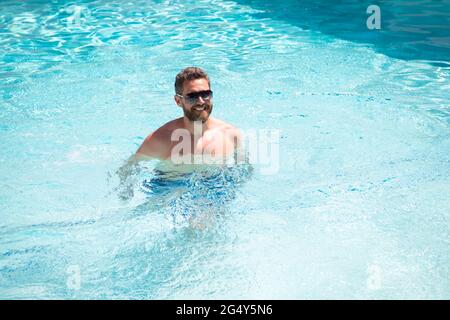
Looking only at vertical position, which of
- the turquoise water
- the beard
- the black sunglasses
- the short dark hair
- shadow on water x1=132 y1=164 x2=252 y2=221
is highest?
the short dark hair

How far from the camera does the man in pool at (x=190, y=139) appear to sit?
3971mm

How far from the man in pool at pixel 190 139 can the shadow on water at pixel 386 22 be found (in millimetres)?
4040

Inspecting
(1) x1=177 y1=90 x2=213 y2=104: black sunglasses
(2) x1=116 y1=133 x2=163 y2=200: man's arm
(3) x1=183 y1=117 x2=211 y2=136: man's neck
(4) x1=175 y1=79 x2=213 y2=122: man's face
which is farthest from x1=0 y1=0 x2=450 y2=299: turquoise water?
(1) x1=177 y1=90 x2=213 y2=104: black sunglasses

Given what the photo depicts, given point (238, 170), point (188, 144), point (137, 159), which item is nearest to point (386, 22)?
point (238, 170)

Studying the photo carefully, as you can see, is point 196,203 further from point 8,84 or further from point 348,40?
point 348,40

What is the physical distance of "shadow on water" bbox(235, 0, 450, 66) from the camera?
303 inches

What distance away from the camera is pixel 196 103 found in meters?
3.89

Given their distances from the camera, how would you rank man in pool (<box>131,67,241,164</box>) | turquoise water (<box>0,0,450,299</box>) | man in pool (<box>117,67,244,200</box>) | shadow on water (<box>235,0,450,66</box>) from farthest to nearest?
1. shadow on water (<box>235,0,450,66</box>)
2. man in pool (<box>117,67,244,200</box>)
3. man in pool (<box>131,67,241,164</box>)
4. turquoise water (<box>0,0,450,299</box>)

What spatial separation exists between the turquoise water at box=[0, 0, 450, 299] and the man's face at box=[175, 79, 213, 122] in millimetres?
422

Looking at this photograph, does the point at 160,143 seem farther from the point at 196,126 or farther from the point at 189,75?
the point at 189,75

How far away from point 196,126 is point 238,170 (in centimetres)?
43

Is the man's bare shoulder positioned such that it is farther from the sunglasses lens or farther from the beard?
the sunglasses lens
